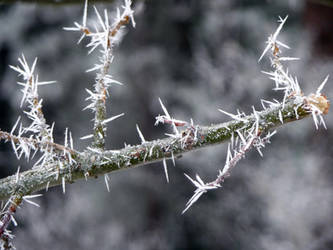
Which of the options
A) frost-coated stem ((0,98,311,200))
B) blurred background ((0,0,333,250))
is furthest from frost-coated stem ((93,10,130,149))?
blurred background ((0,0,333,250))

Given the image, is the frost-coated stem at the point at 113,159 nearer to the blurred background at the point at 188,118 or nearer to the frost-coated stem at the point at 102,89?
the frost-coated stem at the point at 102,89

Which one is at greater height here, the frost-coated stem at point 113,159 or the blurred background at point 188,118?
the frost-coated stem at point 113,159

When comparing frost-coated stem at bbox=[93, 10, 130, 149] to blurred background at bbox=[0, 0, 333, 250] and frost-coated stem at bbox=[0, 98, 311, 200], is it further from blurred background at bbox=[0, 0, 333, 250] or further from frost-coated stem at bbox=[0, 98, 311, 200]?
blurred background at bbox=[0, 0, 333, 250]

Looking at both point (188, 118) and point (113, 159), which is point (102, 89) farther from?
point (188, 118)

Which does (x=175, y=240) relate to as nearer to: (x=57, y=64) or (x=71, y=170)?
(x=57, y=64)

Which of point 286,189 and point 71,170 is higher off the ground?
point 71,170

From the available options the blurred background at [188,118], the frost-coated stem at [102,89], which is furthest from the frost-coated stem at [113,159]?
the blurred background at [188,118]

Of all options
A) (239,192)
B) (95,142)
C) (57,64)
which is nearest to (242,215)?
(239,192)

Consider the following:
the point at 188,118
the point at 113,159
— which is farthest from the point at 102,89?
the point at 188,118
